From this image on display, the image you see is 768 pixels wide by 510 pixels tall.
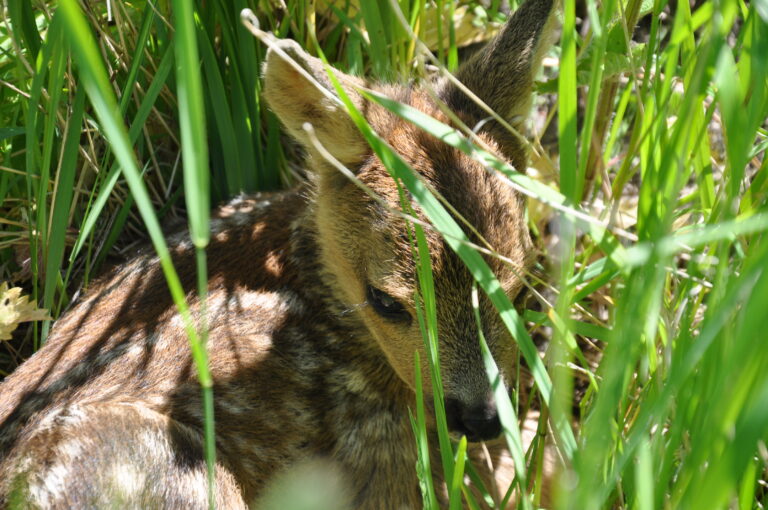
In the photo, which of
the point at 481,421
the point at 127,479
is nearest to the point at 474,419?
the point at 481,421

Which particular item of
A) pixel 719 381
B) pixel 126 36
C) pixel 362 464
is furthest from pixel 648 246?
pixel 126 36

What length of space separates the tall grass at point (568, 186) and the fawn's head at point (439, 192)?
0.16 meters

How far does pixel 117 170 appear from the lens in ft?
11.4

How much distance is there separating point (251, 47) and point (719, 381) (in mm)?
A: 2884

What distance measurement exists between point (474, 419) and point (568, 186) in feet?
3.12

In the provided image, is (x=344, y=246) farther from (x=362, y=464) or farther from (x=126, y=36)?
(x=126, y=36)

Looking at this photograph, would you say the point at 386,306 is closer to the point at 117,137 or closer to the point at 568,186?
the point at 568,186

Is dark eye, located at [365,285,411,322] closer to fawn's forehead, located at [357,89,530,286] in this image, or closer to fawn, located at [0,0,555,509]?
fawn, located at [0,0,555,509]

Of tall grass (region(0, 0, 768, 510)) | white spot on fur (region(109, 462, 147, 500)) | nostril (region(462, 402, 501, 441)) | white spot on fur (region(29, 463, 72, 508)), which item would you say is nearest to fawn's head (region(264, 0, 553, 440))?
nostril (region(462, 402, 501, 441))

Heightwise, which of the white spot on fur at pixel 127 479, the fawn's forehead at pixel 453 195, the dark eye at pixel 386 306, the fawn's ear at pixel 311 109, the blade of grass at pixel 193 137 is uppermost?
the blade of grass at pixel 193 137

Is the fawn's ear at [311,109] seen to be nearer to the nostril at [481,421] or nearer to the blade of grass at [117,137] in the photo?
the nostril at [481,421]

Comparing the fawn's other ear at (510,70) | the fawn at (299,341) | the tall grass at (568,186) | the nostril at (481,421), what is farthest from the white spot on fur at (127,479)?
the fawn's other ear at (510,70)

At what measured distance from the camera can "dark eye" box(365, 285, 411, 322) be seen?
3.06 metres

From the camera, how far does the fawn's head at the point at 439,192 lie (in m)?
2.88
